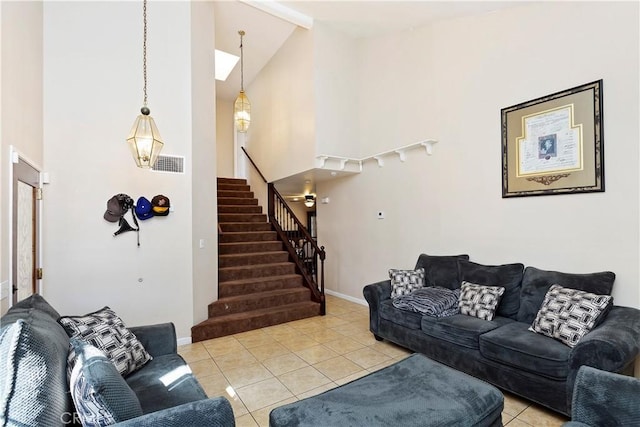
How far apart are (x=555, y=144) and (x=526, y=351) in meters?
2.00

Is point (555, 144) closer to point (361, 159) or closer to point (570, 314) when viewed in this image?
point (570, 314)

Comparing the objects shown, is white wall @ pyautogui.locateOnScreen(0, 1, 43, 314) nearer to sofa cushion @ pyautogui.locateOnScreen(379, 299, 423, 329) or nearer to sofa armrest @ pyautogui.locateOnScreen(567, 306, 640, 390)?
sofa cushion @ pyautogui.locateOnScreen(379, 299, 423, 329)

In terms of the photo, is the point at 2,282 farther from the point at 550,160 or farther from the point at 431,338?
the point at 550,160

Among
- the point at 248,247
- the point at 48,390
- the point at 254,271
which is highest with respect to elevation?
the point at 248,247

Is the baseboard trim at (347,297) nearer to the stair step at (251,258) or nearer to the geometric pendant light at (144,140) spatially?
the stair step at (251,258)

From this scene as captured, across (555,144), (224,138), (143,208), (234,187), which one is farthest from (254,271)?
(224,138)

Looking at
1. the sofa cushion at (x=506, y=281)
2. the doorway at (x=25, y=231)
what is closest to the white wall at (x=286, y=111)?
the sofa cushion at (x=506, y=281)

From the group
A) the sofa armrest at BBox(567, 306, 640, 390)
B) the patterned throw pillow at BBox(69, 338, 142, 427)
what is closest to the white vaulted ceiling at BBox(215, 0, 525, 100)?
the sofa armrest at BBox(567, 306, 640, 390)

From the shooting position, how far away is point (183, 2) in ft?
12.5

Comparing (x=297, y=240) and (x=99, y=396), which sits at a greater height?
(x=297, y=240)

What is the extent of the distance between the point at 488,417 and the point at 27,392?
83.8 inches

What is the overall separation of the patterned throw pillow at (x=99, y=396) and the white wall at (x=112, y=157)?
2.46 metres

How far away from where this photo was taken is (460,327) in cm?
284

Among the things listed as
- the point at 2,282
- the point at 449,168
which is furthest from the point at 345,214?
the point at 2,282
